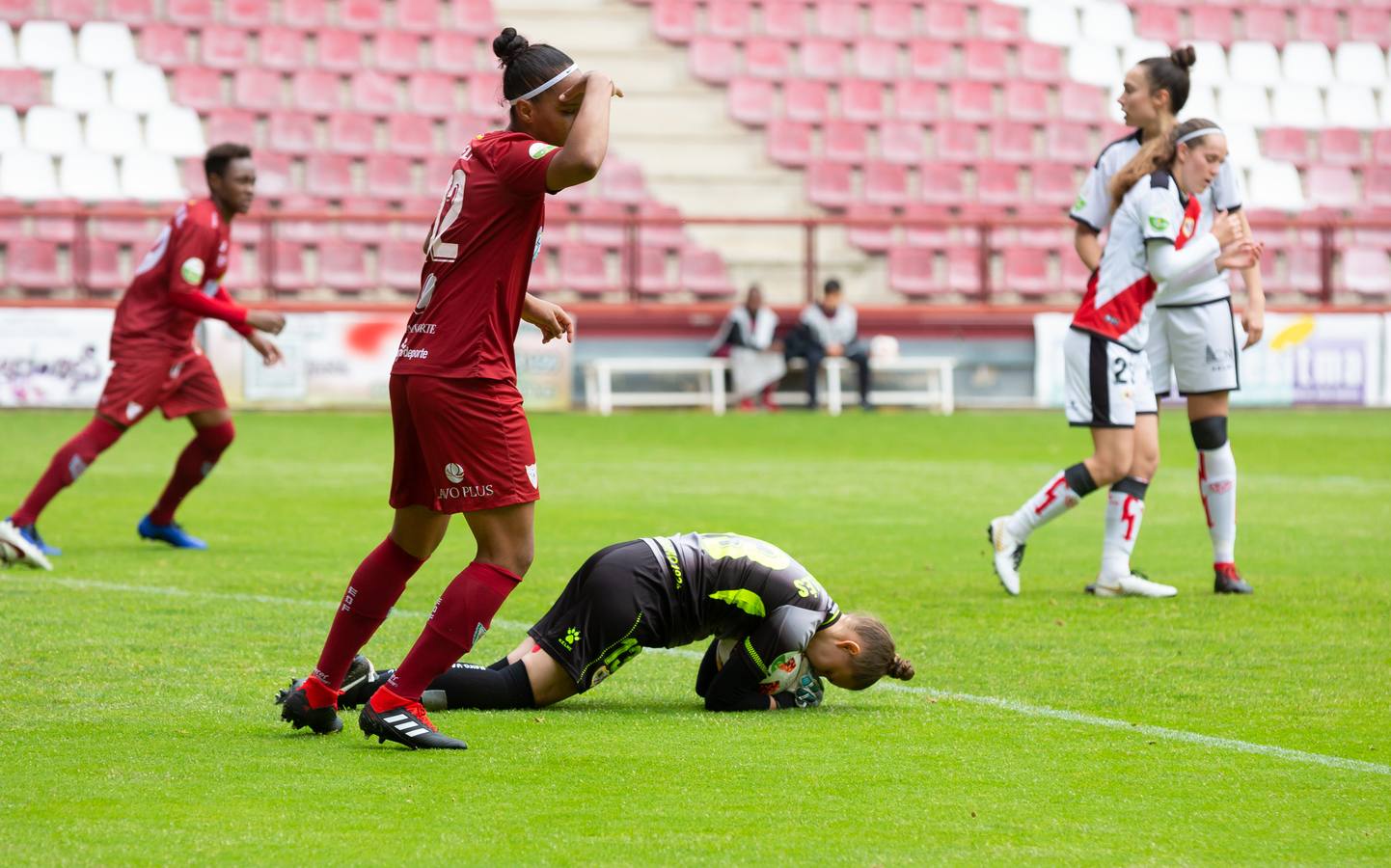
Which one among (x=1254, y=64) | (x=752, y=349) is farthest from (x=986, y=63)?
(x=752, y=349)

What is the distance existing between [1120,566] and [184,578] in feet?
13.7

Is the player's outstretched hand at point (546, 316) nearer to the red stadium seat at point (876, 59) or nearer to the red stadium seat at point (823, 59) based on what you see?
the red stadium seat at point (823, 59)

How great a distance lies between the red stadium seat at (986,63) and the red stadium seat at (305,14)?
9.59m

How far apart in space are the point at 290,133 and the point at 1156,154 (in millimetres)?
18082

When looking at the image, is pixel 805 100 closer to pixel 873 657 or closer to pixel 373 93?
pixel 373 93

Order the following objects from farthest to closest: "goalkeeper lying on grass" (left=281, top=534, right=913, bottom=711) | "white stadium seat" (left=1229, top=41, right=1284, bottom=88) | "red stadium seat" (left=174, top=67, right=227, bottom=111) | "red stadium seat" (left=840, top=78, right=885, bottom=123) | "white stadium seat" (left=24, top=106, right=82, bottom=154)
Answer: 1. "white stadium seat" (left=1229, top=41, right=1284, bottom=88)
2. "red stadium seat" (left=840, top=78, right=885, bottom=123)
3. "red stadium seat" (left=174, top=67, right=227, bottom=111)
4. "white stadium seat" (left=24, top=106, right=82, bottom=154)
5. "goalkeeper lying on grass" (left=281, top=534, right=913, bottom=711)

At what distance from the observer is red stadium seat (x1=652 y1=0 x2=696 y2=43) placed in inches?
1039

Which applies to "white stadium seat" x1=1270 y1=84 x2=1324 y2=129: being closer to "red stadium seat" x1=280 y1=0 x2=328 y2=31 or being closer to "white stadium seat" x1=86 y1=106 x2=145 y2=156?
"red stadium seat" x1=280 y1=0 x2=328 y2=31

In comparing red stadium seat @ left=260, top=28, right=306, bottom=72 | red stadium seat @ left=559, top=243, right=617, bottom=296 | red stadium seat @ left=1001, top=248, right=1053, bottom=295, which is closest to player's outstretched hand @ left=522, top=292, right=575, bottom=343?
red stadium seat @ left=559, top=243, right=617, bottom=296

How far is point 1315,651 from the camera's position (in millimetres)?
6250

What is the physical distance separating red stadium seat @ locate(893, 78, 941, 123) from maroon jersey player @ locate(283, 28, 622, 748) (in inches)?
873

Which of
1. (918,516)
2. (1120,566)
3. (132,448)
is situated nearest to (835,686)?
(1120,566)

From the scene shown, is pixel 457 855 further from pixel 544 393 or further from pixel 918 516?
pixel 544 393

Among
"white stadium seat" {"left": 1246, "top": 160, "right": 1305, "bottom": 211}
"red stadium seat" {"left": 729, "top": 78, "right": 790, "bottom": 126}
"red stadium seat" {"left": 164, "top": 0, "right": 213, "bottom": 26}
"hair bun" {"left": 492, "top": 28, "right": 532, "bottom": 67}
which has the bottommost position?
"hair bun" {"left": 492, "top": 28, "right": 532, "bottom": 67}
